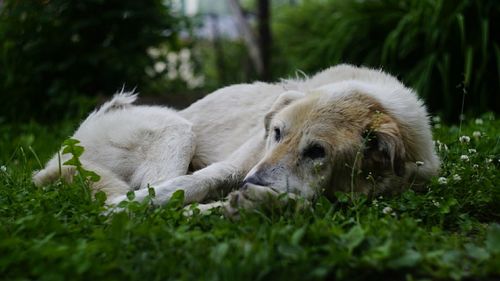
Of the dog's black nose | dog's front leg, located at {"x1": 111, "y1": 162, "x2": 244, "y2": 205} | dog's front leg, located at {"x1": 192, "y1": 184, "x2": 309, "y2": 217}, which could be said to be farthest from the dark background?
dog's front leg, located at {"x1": 192, "y1": 184, "x2": 309, "y2": 217}

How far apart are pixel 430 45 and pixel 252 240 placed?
6.07 metres

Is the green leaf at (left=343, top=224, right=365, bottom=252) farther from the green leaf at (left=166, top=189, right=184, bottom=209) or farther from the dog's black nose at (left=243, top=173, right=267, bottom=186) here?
the green leaf at (left=166, top=189, right=184, bottom=209)

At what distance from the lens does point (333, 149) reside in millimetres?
3742

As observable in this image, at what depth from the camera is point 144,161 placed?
4.48 m

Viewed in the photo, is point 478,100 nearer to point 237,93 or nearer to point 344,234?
point 237,93

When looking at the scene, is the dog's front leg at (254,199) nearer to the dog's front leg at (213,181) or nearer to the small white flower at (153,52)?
the dog's front leg at (213,181)

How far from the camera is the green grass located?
2511 millimetres

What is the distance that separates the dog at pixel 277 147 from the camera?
12.3 feet

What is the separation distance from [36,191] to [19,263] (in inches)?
43.9

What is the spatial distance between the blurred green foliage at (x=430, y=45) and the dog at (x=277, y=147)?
3487 millimetres

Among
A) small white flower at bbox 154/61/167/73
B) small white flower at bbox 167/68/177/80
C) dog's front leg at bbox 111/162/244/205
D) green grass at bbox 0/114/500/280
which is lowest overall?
small white flower at bbox 167/68/177/80

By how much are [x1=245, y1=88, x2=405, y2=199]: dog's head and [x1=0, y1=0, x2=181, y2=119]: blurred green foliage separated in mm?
4596

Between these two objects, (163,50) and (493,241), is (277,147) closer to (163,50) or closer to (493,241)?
(493,241)

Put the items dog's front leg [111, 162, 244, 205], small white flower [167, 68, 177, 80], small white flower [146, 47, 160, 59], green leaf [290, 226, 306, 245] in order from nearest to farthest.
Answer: green leaf [290, 226, 306, 245], dog's front leg [111, 162, 244, 205], small white flower [146, 47, 160, 59], small white flower [167, 68, 177, 80]
